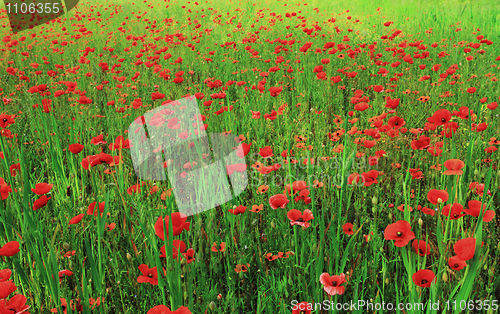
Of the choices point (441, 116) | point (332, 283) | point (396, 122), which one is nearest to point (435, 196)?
point (332, 283)

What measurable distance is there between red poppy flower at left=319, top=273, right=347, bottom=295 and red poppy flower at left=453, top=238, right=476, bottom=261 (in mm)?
334

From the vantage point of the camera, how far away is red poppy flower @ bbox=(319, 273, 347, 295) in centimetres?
101

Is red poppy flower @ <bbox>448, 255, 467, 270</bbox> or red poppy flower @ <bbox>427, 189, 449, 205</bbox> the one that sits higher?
red poppy flower @ <bbox>427, 189, 449, 205</bbox>

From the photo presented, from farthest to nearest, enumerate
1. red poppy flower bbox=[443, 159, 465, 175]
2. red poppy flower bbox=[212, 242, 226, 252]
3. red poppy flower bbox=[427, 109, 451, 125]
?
red poppy flower bbox=[427, 109, 451, 125] → red poppy flower bbox=[212, 242, 226, 252] → red poppy flower bbox=[443, 159, 465, 175]

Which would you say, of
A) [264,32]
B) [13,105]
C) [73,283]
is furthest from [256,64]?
[73,283]

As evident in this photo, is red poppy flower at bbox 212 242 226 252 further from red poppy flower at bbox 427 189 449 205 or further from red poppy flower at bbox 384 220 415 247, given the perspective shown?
red poppy flower at bbox 427 189 449 205

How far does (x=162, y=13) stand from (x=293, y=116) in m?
8.30

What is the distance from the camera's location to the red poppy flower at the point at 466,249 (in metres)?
0.85

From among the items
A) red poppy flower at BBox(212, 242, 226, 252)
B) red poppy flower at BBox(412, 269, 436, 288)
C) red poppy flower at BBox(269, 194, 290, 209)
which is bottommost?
red poppy flower at BBox(212, 242, 226, 252)

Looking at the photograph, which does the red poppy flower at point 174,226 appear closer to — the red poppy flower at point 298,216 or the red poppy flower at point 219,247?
the red poppy flower at point 219,247

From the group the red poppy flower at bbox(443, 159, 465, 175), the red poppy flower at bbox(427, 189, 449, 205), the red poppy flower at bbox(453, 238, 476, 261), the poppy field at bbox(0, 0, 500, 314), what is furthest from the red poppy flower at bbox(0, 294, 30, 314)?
the red poppy flower at bbox(443, 159, 465, 175)

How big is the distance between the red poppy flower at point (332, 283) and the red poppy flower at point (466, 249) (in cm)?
33

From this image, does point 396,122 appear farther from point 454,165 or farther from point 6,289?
point 6,289

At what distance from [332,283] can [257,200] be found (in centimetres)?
74
